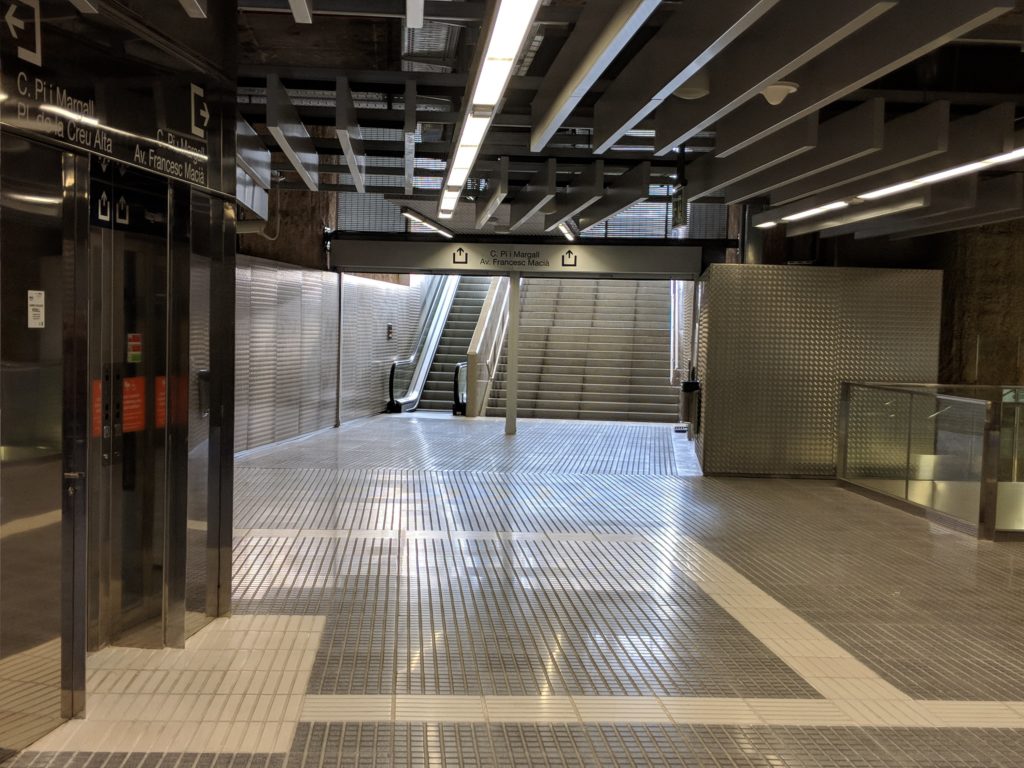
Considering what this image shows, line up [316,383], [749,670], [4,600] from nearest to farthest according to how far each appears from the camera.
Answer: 1. [4,600]
2. [749,670]
3. [316,383]

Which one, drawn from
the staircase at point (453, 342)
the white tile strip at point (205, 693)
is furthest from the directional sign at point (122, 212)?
the staircase at point (453, 342)

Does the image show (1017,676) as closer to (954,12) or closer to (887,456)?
(954,12)

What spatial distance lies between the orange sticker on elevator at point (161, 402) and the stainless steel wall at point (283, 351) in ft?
16.2

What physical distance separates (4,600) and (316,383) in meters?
10.1

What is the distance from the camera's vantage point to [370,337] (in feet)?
50.2

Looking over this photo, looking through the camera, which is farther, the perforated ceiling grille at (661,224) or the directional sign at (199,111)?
the perforated ceiling grille at (661,224)

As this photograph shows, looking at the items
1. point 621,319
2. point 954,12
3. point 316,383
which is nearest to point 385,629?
point 954,12

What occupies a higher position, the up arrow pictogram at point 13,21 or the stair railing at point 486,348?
the up arrow pictogram at point 13,21

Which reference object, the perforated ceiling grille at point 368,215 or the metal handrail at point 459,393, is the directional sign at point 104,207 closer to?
the perforated ceiling grille at point 368,215

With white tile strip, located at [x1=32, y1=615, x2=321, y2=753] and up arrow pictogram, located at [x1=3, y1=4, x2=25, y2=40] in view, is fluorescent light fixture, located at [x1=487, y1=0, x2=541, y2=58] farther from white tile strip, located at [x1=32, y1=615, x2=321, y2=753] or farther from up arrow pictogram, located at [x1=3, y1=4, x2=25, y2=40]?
white tile strip, located at [x1=32, y1=615, x2=321, y2=753]

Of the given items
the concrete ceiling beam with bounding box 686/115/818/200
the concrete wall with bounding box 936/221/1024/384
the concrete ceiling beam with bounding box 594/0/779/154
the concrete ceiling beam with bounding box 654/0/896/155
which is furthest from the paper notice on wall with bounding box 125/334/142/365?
the concrete wall with bounding box 936/221/1024/384

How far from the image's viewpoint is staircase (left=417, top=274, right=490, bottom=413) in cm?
1755

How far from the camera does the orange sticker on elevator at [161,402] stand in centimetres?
405

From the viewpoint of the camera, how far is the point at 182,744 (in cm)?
305
